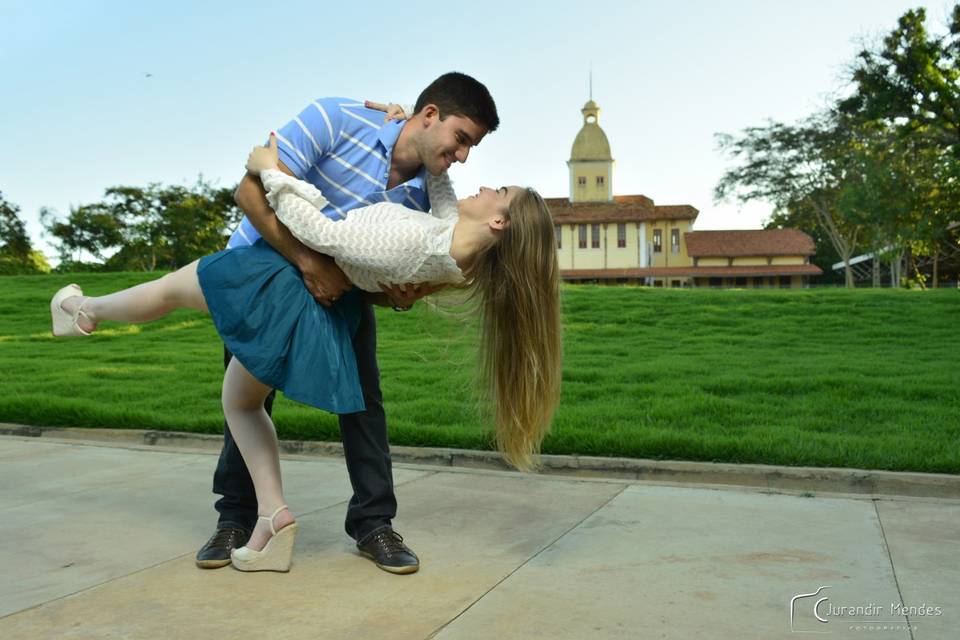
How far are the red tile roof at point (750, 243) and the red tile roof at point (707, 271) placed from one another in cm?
92

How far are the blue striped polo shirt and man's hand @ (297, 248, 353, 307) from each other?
199 millimetres

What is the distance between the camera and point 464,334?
3.91 m

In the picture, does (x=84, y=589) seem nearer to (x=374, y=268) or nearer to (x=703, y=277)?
(x=374, y=268)

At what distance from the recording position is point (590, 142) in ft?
236

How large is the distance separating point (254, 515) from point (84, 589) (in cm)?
75

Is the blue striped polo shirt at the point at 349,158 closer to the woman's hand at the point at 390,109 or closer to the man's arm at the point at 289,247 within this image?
the woman's hand at the point at 390,109

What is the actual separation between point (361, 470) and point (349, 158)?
1250 millimetres

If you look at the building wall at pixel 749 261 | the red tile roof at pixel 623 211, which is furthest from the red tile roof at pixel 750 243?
the red tile roof at pixel 623 211

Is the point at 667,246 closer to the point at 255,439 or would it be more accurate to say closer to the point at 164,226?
the point at 164,226

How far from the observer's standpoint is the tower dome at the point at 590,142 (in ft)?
232

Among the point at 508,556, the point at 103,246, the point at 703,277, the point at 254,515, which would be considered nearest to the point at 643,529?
the point at 508,556

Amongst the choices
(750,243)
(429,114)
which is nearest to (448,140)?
(429,114)

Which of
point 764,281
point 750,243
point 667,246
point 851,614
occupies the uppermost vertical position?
point 667,246

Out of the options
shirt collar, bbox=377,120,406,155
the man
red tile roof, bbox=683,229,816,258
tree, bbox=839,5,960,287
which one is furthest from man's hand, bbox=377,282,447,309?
red tile roof, bbox=683,229,816,258
